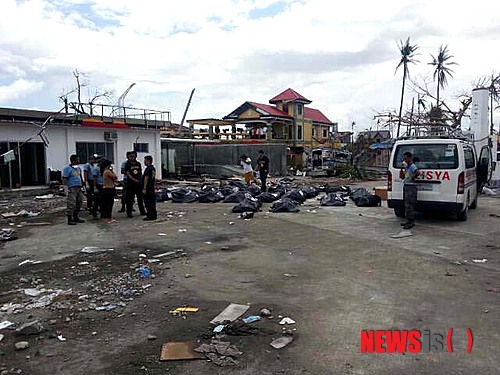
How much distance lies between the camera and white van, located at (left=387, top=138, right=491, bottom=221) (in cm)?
984

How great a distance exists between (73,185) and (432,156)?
8.32 m

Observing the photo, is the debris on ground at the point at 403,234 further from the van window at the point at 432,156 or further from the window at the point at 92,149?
the window at the point at 92,149

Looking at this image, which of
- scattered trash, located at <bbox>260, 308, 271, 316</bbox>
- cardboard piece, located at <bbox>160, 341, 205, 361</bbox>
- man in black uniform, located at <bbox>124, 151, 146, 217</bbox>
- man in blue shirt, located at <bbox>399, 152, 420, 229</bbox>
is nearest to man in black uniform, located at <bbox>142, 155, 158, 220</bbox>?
man in black uniform, located at <bbox>124, 151, 146, 217</bbox>

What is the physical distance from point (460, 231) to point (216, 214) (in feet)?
20.1

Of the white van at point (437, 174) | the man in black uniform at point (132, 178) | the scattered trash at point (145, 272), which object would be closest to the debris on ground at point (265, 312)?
the scattered trash at point (145, 272)

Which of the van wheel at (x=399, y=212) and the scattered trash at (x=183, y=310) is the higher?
the van wheel at (x=399, y=212)

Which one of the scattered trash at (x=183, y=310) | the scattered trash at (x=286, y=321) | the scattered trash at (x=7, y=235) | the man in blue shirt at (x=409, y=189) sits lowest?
the scattered trash at (x=286, y=321)

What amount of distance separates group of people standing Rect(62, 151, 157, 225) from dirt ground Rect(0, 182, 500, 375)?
3.46ft

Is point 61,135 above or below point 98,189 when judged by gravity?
above

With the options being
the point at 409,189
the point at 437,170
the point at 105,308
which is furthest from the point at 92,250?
the point at 437,170

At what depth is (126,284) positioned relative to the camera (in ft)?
19.2

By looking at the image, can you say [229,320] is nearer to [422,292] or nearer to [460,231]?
[422,292]

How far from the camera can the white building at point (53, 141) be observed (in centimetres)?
1886

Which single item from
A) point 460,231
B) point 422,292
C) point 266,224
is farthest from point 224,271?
point 460,231
